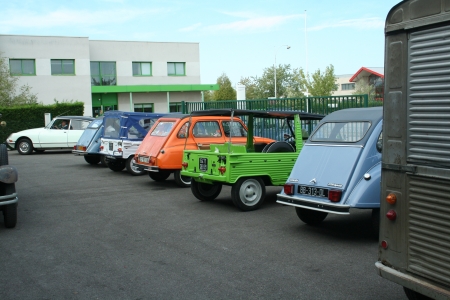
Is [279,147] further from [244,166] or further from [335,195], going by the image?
[335,195]

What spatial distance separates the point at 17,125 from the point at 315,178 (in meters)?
26.4

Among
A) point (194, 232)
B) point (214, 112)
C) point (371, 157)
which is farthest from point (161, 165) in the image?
point (371, 157)

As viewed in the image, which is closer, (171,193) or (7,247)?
(7,247)

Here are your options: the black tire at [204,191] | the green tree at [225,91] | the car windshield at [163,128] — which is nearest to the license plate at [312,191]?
the black tire at [204,191]

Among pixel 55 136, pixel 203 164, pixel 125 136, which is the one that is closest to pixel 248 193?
pixel 203 164

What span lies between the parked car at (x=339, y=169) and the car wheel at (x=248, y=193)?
1.55 meters

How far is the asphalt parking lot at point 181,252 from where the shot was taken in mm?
5418

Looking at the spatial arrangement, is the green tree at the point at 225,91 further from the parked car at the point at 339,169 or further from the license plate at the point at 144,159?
the parked car at the point at 339,169

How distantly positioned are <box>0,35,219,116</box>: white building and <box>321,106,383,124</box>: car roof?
3491cm

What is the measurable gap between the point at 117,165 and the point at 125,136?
1.37 metres

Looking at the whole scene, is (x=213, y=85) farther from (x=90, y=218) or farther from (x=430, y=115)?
(x=430, y=115)

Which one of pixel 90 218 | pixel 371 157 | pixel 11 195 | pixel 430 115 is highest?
pixel 430 115

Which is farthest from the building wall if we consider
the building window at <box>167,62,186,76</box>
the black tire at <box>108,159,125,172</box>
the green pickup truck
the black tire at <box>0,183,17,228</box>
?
the black tire at <box>0,183,17,228</box>

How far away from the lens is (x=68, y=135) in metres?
23.3
